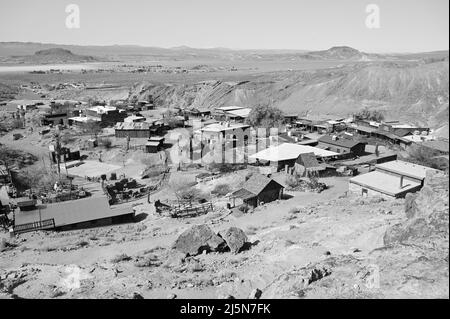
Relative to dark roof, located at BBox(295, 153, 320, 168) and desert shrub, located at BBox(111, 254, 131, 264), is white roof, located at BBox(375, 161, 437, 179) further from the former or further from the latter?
desert shrub, located at BBox(111, 254, 131, 264)

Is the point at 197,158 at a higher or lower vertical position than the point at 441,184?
lower

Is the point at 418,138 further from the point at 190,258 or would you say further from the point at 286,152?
the point at 190,258

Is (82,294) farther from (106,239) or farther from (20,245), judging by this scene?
(20,245)

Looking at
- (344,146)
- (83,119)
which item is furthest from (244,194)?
(83,119)

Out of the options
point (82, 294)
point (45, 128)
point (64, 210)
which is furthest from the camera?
point (45, 128)

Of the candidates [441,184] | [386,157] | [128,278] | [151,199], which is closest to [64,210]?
[151,199]
